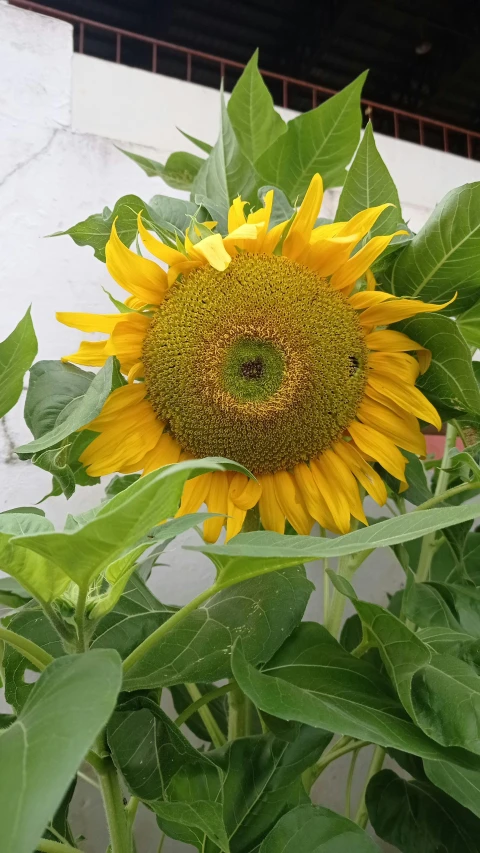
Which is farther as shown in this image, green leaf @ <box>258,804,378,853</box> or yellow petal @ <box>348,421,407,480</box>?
yellow petal @ <box>348,421,407,480</box>

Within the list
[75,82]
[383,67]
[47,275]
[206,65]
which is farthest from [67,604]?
[383,67]

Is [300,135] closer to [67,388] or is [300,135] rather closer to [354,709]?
[67,388]

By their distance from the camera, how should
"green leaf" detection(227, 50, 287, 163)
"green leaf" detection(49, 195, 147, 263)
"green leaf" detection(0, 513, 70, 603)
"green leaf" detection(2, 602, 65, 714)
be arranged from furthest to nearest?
"green leaf" detection(227, 50, 287, 163) < "green leaf" detection(49, 195, 147, 263) < "green leaf" detection(2, 602, 65, 714) < "green leaf" detection(0, 513, 70, 603)

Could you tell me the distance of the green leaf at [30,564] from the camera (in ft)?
0.90

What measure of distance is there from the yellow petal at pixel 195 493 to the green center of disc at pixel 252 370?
0.07 meters

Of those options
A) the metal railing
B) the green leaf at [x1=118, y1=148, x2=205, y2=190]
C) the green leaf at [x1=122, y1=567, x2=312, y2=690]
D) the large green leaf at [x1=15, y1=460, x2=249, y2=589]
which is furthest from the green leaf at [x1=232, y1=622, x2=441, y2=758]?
the metal railing

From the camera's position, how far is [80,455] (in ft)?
1.48

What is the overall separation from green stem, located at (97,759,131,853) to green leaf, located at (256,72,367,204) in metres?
0.43

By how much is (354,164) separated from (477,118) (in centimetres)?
294

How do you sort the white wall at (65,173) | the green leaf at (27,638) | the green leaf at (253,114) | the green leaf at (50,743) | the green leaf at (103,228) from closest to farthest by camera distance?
the green leaf at (50,743) < the green leaf at (27,638) < the green leaf at (103,228) < the green leaf at (253,114) < the white wall at (65,173)

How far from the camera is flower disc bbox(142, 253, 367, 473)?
1.39 ft

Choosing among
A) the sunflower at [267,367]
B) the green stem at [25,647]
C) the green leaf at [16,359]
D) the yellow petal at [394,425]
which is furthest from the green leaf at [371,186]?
the green stem at [25,647]

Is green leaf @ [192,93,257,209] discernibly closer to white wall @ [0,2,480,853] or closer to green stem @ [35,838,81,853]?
white wall @ [0,2,480,853]

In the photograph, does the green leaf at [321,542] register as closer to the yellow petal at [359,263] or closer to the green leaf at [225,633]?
the green leaf at [225,633]
